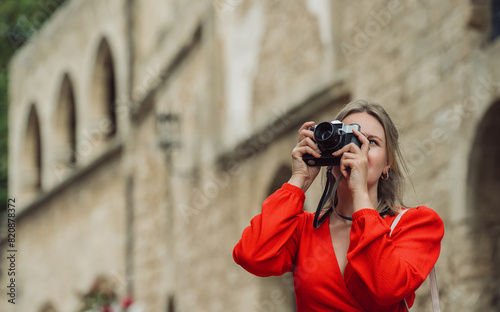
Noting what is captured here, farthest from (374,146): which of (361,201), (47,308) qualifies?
(47,308)

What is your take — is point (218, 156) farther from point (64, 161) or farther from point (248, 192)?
point (64, 161)

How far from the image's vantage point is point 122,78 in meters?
12.7

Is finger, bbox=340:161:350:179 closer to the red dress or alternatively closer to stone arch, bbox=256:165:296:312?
the red dress

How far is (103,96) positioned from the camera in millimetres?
14555

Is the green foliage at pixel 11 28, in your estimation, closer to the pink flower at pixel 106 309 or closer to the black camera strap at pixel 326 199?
the pink flower at pixel 106 309

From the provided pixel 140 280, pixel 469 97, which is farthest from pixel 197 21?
pixel 469 97

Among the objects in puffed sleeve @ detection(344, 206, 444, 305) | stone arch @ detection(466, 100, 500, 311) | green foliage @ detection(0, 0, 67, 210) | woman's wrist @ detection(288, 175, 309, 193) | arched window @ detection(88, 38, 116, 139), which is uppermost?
green foliage @ detection(0, 0, 67, 210)

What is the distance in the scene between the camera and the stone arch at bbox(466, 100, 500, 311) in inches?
→ 199

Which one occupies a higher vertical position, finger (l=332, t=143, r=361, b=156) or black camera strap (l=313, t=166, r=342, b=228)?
finger (l=332, t=143, r=361, b=156)

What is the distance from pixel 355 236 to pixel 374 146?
0.26 meters

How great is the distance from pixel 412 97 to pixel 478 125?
0.75 metres

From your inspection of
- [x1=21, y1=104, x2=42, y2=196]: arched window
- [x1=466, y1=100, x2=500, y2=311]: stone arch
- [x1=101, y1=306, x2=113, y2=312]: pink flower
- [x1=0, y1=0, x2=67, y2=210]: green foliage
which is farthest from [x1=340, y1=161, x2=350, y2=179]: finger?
[x1=0, y1=0, x2=67, y2=210]: green foliage

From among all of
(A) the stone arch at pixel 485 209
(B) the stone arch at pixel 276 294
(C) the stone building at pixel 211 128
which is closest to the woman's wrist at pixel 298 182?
(C) the stone building at pixel 211 128

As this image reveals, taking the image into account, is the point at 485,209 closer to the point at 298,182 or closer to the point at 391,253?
the point at 298,182
